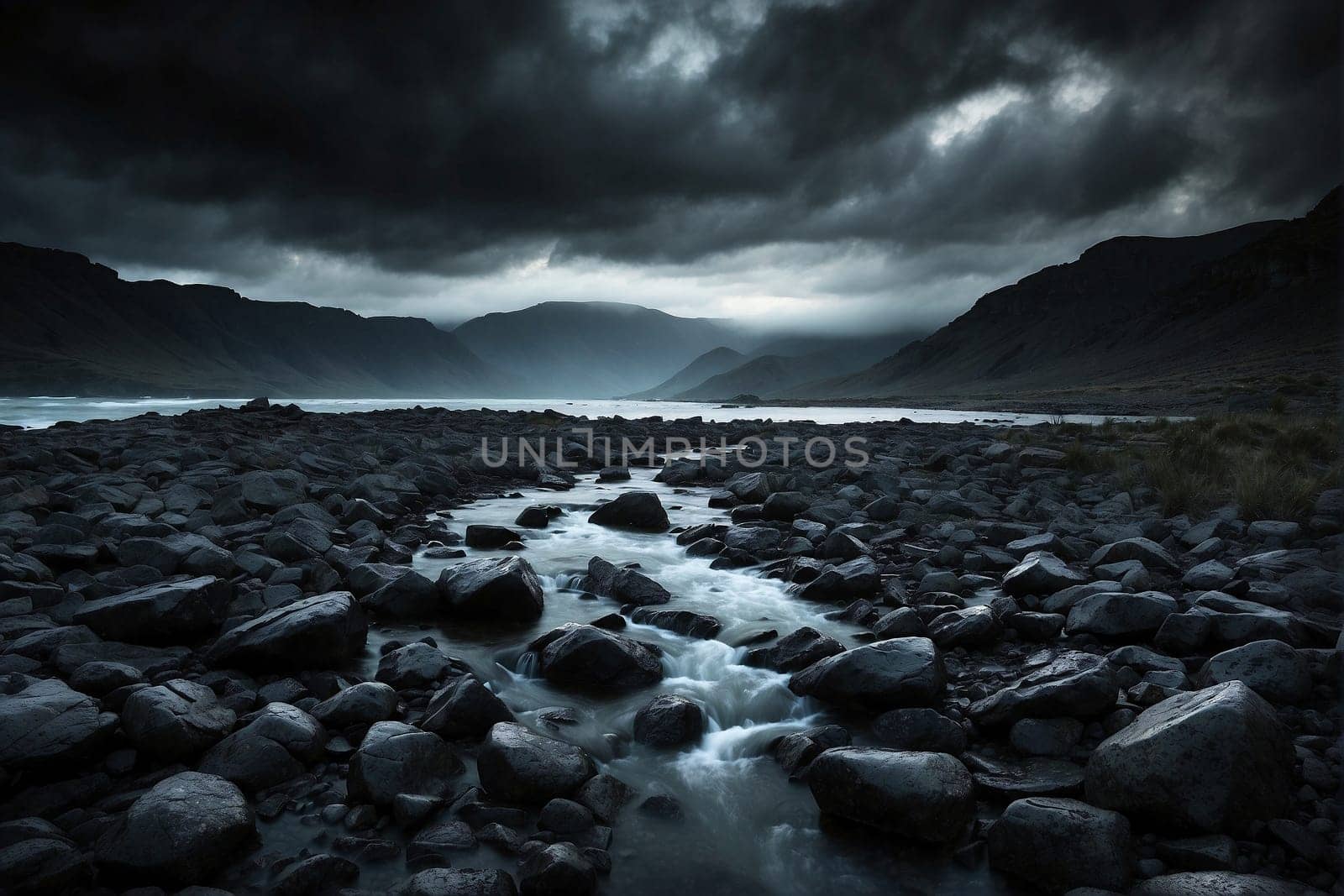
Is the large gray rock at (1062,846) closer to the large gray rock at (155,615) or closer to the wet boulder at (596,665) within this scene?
the wet boulder at (596,665)

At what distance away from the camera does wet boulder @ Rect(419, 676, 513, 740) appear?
15.9ft

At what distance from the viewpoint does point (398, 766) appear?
4176 millimetres

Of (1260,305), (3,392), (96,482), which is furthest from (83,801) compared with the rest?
(3,392)

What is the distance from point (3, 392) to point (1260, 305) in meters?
252

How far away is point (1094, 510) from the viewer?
11102mm

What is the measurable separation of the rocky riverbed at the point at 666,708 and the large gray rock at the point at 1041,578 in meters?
0.04

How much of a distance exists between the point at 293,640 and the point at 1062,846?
589 centimetres

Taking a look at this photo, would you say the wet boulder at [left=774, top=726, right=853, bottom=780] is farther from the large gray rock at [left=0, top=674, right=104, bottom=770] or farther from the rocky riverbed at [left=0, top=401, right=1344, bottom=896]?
the large gray rock at [left=0, top=674, right=104, bottom=770]

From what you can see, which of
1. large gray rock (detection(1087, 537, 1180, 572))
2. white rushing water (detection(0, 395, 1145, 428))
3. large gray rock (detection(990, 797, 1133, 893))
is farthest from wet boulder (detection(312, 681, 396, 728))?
white rushing water (detection(0, 395, 1145, 428))

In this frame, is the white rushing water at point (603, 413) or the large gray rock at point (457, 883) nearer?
the large gray rock at point (457, 883)

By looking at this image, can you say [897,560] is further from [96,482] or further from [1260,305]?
[1260,305]

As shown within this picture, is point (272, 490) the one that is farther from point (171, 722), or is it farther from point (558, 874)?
point (558, 874)

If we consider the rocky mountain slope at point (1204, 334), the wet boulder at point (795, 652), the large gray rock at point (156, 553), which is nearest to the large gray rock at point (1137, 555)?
the wet boulder at point (795, 652)

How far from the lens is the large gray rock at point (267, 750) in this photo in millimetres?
4137
